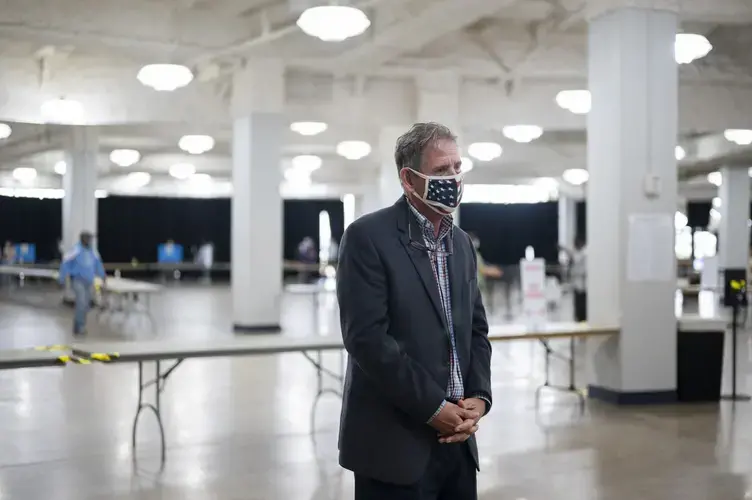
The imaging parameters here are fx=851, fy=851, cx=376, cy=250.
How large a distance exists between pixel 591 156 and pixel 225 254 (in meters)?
28.8

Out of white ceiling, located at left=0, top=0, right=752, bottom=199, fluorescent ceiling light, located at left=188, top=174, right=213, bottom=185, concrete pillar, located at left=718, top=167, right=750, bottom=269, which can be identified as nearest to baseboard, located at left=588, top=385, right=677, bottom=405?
white ceiling, located at left=0, top=0, right=752, bottom=199

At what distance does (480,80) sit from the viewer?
15.5m

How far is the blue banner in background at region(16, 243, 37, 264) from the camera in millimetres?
31598

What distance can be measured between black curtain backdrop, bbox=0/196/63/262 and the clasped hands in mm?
33337

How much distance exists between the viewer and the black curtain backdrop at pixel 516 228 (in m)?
35.5

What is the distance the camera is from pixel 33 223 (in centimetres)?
3322

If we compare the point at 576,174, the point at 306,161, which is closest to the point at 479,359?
the point at 306,161

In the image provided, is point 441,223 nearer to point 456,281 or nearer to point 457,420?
point 456,281

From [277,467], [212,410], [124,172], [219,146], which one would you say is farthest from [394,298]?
[124,172]

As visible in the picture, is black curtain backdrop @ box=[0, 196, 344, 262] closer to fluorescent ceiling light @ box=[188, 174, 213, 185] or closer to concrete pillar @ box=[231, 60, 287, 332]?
fluorescent ceiling light @ box=[188, 174, 213, 185]

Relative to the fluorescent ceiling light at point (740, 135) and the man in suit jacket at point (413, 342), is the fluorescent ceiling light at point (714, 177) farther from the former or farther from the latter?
the man in suit jacket at point (413, 342)

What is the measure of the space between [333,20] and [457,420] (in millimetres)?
6291

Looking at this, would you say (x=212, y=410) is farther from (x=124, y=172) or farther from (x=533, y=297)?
(x=124, y=172)

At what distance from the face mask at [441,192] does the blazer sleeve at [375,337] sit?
233 millimetres
